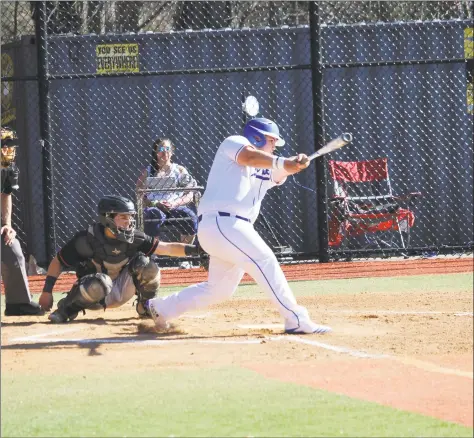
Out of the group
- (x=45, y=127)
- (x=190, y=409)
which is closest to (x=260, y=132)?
(x=190, y=409)

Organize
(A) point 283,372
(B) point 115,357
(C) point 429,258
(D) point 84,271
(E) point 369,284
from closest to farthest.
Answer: (A) point 283,372, (B) point 115,357, (D) point 84,271, (E) point 369,284, (C) point 429,258

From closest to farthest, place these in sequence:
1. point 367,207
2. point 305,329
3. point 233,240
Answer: point 233,240, point 305,329, point 367,207

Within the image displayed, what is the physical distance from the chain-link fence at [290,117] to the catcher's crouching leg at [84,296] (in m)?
5.05

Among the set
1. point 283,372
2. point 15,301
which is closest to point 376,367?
point 283,372

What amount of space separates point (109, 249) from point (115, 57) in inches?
246

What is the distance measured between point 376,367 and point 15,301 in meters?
3.92

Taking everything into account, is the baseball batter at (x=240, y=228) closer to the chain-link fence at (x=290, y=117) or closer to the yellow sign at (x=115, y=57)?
the chain-link fence at (x=290, y=117)

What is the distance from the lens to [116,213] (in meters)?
8.47

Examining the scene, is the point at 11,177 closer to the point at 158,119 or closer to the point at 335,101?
the point at 158,119

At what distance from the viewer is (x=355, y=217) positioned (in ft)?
48.2

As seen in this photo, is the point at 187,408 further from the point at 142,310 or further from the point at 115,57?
the point at 115,57

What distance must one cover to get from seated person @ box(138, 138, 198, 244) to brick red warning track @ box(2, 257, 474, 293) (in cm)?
55

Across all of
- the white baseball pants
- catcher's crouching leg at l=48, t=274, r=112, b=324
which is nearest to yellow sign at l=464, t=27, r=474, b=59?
catcher's crouching leg at l=48, t=274, r=112, b=324

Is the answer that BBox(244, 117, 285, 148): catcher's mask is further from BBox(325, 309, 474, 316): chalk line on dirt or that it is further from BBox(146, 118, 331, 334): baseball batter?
BBox(325, 309, 474, 316): chalk line on dirt
